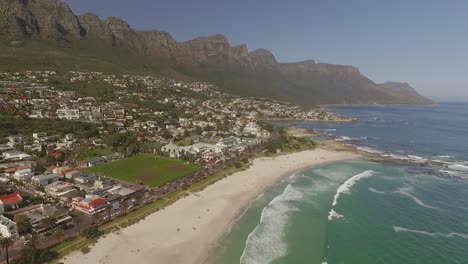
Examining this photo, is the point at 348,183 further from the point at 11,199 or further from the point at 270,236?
the point at 11,199

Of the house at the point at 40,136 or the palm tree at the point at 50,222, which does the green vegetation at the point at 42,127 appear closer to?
the house at the point at 40,136

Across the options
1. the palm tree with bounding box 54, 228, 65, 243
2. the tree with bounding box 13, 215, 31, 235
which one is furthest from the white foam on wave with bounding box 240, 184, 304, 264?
the tree with bounding box 13, 215, 31, 235

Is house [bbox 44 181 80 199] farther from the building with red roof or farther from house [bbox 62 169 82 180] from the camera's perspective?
the building with red roof

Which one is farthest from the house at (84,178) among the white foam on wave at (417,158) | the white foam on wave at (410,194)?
the white foam on wave at (417,158)

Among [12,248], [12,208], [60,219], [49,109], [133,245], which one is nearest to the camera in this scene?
[12,248]

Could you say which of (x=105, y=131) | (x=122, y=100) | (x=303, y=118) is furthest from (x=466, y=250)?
(x=303, y=118)

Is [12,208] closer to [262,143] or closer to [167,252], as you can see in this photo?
[167,252]

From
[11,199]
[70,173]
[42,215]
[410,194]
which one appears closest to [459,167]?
[410,194]
